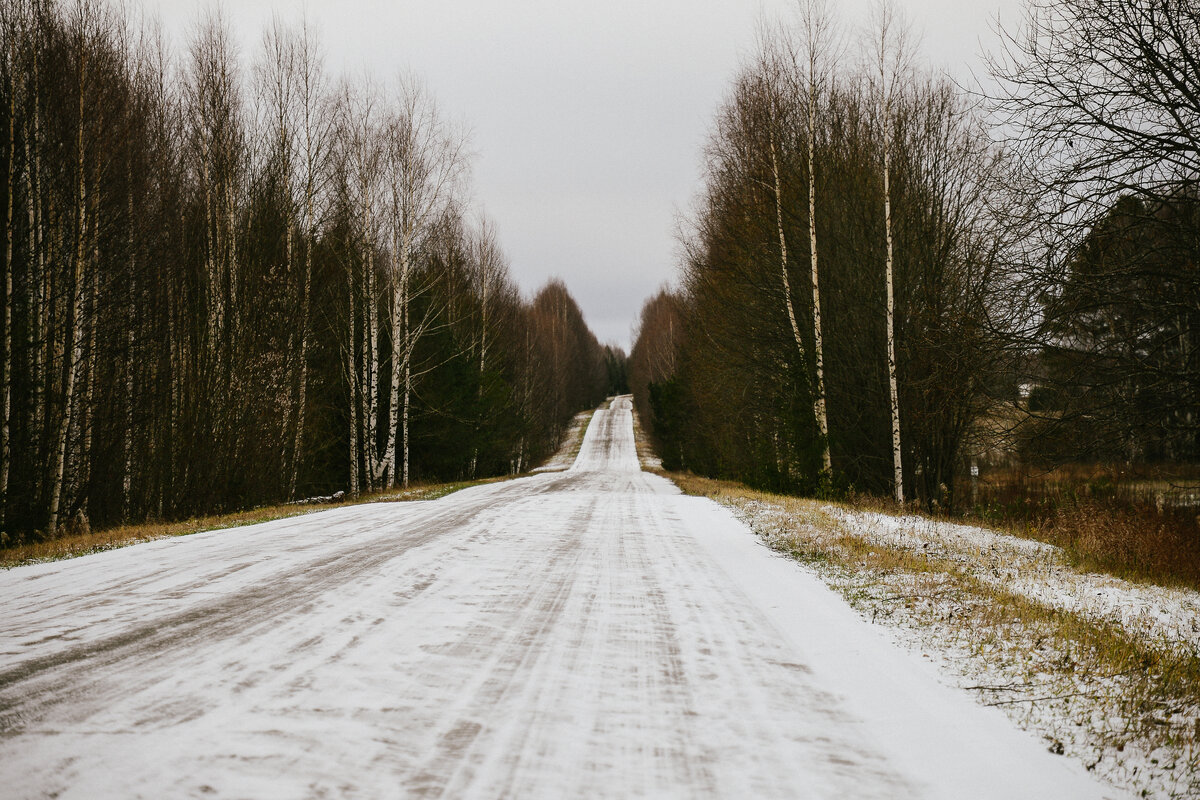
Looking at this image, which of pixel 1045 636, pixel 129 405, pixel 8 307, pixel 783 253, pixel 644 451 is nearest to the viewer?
pixel 1045 636

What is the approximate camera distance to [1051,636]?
16.1ft

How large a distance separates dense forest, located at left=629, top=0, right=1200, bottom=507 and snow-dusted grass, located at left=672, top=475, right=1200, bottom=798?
244 cm

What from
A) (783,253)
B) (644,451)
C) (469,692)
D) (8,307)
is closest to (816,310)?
(783,253)

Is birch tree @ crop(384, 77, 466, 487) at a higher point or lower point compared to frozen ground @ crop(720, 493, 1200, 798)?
higher

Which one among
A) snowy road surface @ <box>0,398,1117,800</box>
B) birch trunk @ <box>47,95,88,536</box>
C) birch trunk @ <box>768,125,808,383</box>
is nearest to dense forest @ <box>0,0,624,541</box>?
birch trunk @ <box>47,95,88,536</box>

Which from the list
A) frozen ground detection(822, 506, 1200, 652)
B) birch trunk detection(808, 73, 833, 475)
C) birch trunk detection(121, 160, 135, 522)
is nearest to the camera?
frozen ground detection(822, 506, 1200, 652)

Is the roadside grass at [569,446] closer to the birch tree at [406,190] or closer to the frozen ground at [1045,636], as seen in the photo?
the birch tree at [406,190]

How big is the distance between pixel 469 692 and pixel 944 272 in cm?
1752

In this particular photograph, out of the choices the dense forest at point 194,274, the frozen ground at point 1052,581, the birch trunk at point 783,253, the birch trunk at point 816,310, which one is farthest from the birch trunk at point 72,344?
the birch trunk at point 816,310

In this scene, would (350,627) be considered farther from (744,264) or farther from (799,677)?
(744,264)

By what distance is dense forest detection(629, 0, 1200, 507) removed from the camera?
7.87m

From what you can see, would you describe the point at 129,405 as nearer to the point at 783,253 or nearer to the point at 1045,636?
the point at 783,253

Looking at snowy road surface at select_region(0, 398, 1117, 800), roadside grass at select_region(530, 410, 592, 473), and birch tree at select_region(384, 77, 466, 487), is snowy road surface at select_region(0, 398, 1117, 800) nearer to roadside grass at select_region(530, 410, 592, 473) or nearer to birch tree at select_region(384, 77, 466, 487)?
birch tree at select_region(384, 77, 466, 487)

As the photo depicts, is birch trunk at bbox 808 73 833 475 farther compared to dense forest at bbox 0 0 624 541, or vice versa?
birch trunk at bbox 808 73 833 475
